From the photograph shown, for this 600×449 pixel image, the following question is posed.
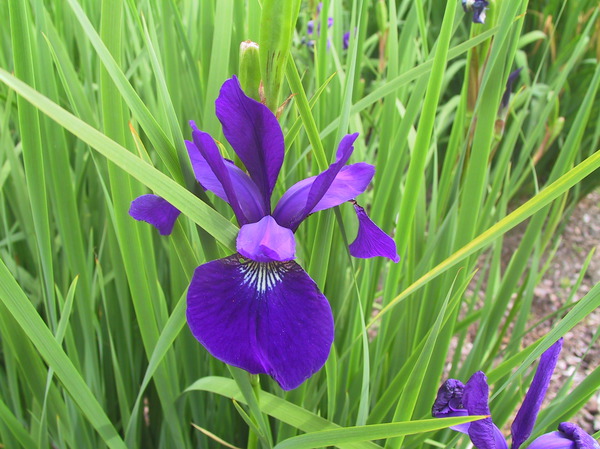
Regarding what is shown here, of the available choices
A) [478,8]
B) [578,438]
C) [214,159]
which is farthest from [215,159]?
[478,8]

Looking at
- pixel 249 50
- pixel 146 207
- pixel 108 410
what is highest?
pixel 249 50

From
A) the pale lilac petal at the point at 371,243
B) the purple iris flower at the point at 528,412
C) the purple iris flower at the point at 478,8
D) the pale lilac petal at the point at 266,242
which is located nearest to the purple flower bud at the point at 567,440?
the purple iris flower at the point at 528,412

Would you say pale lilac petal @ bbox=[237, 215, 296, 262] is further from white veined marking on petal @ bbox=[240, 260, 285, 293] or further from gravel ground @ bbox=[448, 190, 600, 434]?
gravel ground @ bbox=[448, 190, 600, 434]

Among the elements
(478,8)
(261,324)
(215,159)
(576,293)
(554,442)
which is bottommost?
(576,293)

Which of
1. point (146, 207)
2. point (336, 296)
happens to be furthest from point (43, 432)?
point (336, 296)

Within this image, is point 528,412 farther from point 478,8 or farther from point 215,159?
point 478,8

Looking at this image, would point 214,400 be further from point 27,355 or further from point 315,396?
point 27,355
